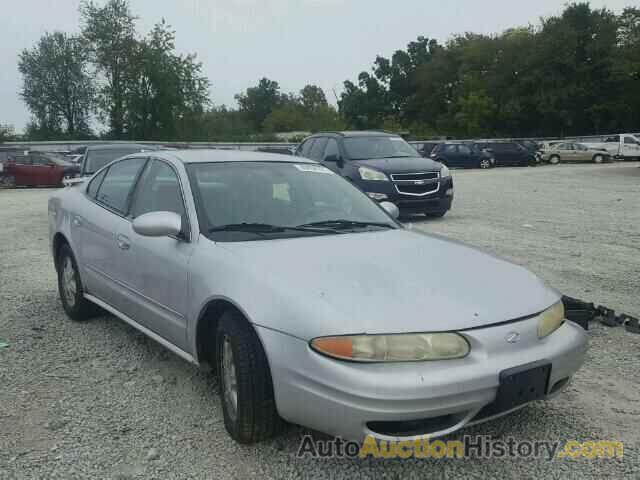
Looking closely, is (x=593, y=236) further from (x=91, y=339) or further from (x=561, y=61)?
(x=561, y=61)

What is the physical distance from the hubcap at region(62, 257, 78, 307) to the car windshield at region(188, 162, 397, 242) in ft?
5.90

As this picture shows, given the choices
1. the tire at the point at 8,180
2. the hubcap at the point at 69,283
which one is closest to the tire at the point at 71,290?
the hubcap at the point at 69,283

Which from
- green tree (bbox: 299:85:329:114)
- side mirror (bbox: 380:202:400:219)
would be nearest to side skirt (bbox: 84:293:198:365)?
side mirror (bbox: 380:202:400:219)

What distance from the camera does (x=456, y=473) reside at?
9.32ft

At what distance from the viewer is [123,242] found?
13.5 feet

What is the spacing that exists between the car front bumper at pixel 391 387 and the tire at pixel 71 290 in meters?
2.78

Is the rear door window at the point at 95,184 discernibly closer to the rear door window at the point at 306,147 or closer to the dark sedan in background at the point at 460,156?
the rear door window at the point at 306,147

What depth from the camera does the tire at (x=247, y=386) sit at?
2.81 meters

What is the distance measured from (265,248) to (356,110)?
90.7 m

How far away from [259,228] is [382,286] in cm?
100

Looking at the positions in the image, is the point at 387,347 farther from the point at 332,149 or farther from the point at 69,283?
the point at 332,149

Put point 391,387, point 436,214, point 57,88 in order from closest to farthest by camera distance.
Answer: point 391,387, point 436,214, point 57,88

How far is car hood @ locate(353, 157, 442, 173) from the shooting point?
11562mm

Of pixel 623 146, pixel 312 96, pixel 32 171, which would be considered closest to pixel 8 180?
pixel 32 171
